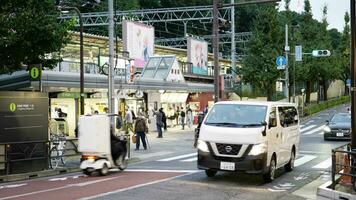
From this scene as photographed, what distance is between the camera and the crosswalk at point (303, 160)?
1742 centimetres

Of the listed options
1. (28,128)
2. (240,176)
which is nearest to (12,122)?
(28,128)

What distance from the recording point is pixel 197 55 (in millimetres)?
46281

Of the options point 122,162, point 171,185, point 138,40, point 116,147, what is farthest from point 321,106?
point 171,185

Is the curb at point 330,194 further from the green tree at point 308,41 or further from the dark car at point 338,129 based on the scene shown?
the green tree at point 308,41

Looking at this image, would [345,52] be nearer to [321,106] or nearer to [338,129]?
[321,106]

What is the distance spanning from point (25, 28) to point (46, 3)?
1633mm

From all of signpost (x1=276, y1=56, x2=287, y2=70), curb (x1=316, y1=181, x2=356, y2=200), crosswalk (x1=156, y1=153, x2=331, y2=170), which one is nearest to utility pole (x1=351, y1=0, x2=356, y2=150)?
curb (x1=316, y1=181, x2=356, y2=200)

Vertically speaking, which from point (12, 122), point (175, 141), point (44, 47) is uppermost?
point (44, 47)

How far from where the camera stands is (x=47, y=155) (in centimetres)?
1644

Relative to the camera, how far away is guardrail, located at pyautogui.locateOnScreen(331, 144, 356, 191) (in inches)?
408

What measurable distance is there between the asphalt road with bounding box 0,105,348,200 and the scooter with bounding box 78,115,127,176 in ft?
1.09

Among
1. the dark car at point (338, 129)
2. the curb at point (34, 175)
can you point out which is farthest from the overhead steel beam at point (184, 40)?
the curb at point (34, 175)

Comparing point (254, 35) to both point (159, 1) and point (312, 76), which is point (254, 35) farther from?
point (159, 1)

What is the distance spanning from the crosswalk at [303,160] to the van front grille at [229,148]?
5041mm
